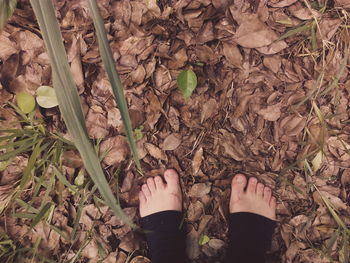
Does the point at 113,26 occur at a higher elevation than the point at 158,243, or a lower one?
higher

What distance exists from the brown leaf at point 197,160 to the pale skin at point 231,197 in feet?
0.24

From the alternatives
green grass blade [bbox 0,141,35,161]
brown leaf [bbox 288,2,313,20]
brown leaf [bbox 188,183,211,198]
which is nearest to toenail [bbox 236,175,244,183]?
brown leaf [bbox 188,183,211,198]

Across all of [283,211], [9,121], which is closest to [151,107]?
[9,121]

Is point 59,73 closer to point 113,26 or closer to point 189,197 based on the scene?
point 113,26

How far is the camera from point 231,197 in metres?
1.12

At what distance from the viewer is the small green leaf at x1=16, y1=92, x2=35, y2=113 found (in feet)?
3.03

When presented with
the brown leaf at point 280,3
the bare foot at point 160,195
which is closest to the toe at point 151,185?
the bare foot at point 160,195

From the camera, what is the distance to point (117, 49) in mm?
950

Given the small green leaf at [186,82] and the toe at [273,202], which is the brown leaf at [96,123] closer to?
the small green leaf at [186,82]

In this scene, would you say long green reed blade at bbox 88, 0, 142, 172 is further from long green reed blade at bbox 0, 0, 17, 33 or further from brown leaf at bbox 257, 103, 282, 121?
brown leaf at bbox 257, 103, 282, 121

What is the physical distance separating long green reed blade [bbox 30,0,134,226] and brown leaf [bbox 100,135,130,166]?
404 millimetres

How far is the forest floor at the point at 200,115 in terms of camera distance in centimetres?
94

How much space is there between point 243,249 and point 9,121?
2.82 ft

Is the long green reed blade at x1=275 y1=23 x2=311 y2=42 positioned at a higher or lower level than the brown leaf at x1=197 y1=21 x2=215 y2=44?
lower
